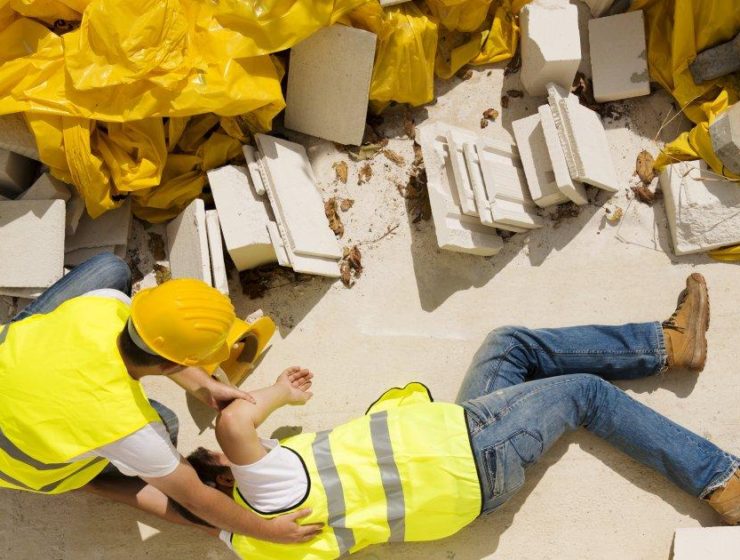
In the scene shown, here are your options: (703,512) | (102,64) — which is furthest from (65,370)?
(703,512)

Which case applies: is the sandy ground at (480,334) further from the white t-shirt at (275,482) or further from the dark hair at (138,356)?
the dark hair at (138,356)

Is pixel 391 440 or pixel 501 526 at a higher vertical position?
pixel 391 440

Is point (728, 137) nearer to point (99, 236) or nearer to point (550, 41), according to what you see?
point (550, 41)

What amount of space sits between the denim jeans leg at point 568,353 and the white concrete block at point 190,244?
4.07ft

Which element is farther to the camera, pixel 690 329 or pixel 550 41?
pixel 550 41

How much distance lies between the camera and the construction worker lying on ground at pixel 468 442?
2629 mm

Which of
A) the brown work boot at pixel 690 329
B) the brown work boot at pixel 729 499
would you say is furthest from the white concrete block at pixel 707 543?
the brown work boot at pixel 690 329

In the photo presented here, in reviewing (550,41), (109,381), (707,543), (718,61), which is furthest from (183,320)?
(718,61)

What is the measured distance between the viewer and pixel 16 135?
10.1 feet

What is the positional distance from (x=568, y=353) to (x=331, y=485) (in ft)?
3.82

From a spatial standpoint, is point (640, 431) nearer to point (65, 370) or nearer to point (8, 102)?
point (65, 370)

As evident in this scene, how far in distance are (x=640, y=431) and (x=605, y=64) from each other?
169cm

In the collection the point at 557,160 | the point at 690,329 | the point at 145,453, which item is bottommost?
the point at 690,329

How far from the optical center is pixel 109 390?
2.32 m
